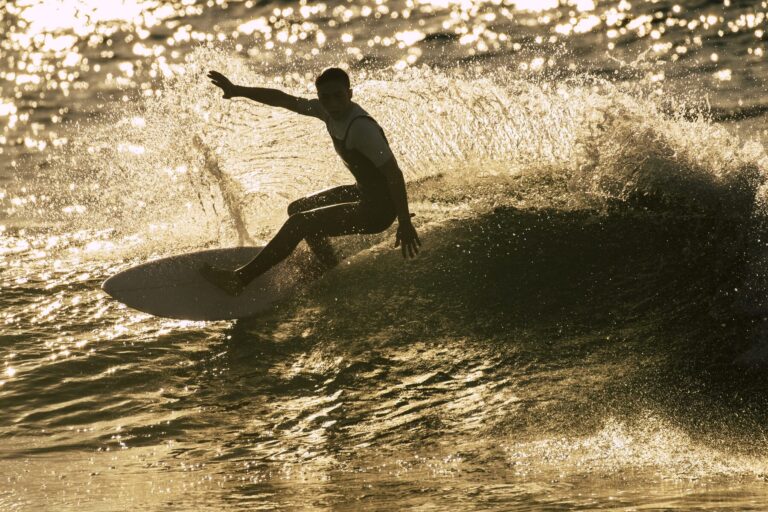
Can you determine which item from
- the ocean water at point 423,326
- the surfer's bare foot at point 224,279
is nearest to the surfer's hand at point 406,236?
the ocean water at point 423,326

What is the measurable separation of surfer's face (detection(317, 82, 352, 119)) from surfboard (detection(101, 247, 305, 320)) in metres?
1.80

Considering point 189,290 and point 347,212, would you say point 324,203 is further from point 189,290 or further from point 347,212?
point 189,290

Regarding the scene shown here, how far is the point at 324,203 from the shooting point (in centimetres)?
959

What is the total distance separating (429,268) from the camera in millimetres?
9859

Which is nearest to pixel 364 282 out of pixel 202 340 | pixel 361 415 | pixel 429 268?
pixel 429 268

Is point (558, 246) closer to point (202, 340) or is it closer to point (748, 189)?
point (748, 189)

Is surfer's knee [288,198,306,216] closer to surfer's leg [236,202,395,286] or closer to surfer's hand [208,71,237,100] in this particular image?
surfer's leg [236,202,395,286]

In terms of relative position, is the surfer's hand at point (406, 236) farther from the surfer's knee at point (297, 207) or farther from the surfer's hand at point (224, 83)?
the surfer's hand at point (224, 83)

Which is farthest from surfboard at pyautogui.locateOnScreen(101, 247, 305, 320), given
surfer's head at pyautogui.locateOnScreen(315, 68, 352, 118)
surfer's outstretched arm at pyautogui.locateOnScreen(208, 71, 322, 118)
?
surfer's head at pyautogui.locateOnScreen(315, 68, 352, 118)

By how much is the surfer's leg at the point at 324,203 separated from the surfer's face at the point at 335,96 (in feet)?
3.21

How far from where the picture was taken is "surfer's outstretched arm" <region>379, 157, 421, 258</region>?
8.34 meters

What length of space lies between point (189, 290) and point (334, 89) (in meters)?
2.47

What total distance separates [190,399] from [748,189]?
19.2 feet

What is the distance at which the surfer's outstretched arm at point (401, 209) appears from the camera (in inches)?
328
